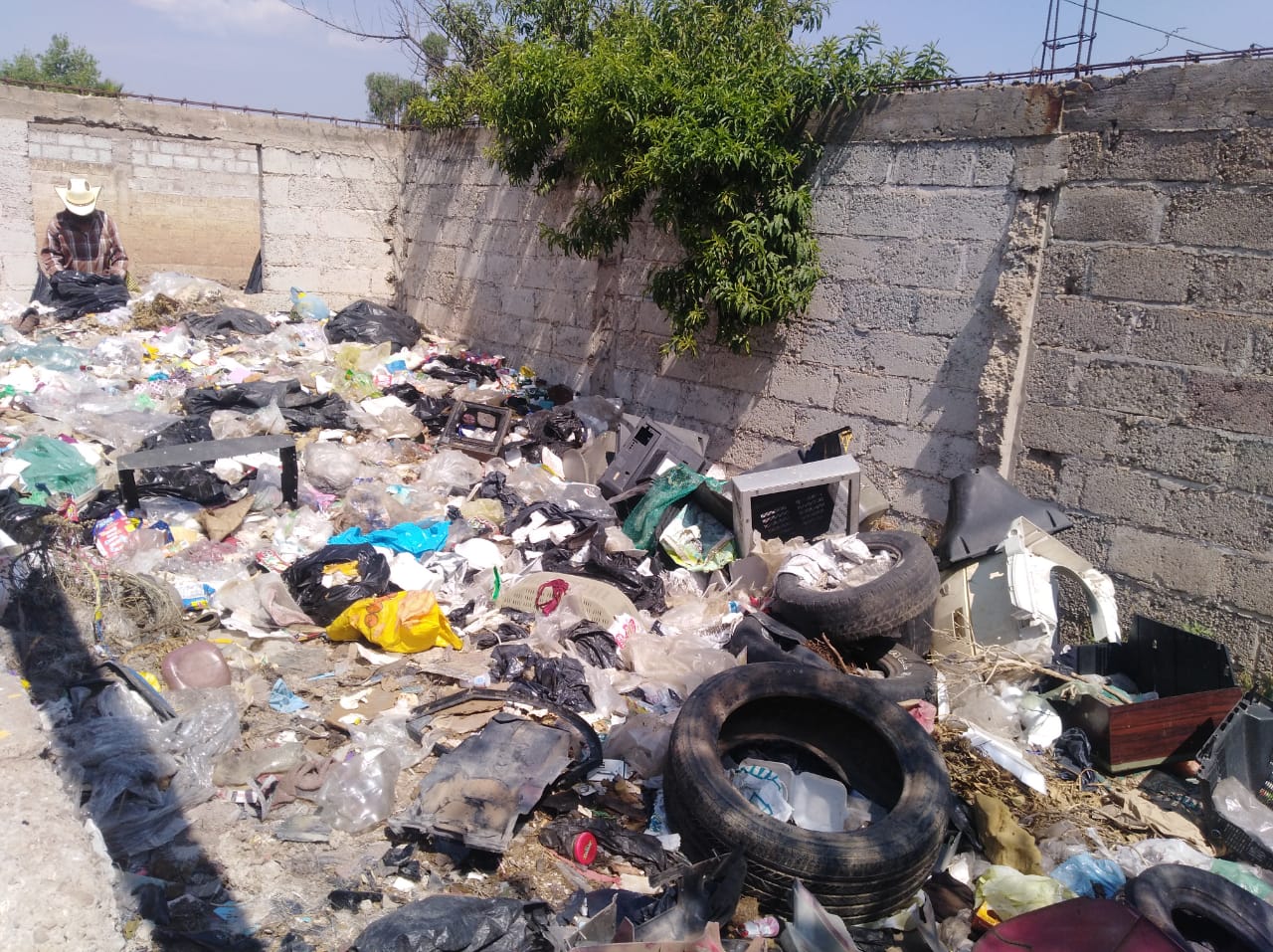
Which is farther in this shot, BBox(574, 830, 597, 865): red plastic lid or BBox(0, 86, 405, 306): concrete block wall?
BBox(0, 86, 405, 306): concrete block wall

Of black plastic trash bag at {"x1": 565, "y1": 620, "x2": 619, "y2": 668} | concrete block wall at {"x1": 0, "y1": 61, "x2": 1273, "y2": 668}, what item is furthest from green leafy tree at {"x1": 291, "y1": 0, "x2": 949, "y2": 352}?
black plastic trash bag at {"x1": 565, "y1": 620, "x2": 619, "y2": 668}

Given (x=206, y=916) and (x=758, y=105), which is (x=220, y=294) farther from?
(x=206, y=916)

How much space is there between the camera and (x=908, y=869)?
298cm

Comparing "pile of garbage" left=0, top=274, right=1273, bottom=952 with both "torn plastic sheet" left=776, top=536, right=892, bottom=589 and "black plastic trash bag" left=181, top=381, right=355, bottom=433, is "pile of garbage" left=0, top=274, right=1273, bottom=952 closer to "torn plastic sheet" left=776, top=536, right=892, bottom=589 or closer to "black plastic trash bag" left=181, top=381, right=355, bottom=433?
"torn plastic sheet" left=776, top=536, right=892, bottom=589

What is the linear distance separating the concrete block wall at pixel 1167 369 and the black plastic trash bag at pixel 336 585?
377 centimetres

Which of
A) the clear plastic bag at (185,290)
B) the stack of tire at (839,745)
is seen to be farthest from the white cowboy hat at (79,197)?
the stack of tire at (839,745)

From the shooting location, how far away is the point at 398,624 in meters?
4.66

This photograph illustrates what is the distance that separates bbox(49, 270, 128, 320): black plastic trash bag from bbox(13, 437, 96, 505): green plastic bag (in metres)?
3.99

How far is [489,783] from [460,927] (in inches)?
28.1

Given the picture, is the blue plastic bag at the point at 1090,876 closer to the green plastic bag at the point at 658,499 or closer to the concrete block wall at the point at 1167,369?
the concrete block wall at the point at 1167,369

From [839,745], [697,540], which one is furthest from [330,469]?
[839,745]

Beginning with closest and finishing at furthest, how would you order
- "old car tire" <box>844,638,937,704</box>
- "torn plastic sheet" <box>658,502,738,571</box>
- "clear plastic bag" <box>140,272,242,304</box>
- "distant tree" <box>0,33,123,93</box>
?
"old car tire" <box>844,638,937,704</box>
"torn plastic sheet" <box>658,502,738,571</box>
"clear plastic bag" <box>140,272,242,304</box>
"distant tree" <box>0,33,123,93</box>

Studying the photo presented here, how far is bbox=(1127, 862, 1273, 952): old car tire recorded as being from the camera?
2854 millimetres

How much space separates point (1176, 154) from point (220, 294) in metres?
9.66
